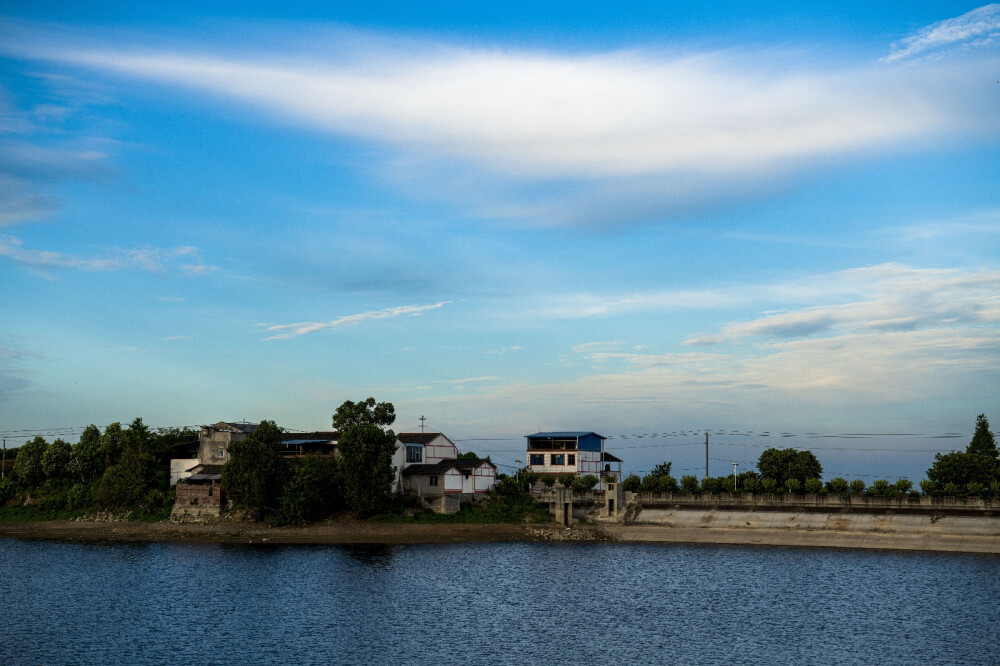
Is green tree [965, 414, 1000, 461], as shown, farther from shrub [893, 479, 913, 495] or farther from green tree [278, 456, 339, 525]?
green tree [278, 456, 339, 525]

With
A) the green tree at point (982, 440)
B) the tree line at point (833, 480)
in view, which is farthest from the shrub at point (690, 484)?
the green tree at point (982, 440)

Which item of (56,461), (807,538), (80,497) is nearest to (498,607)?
(807,538)

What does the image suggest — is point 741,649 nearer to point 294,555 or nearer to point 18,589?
point 294,555

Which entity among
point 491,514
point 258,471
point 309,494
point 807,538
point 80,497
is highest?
point 258,471

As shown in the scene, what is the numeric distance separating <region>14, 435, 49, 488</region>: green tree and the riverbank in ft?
54.2

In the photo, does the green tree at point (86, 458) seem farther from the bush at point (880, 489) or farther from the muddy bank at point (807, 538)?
the bush at point (880, 489)

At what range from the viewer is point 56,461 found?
121875mm

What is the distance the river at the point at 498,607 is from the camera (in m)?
51.0

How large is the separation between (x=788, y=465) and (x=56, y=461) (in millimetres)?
98936

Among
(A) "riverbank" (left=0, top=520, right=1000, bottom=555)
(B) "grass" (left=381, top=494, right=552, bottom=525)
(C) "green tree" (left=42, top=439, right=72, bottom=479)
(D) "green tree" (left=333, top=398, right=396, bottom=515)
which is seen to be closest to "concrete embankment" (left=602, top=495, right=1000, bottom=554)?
(A) "riverbank" (left=0, top=520, right=1000, bottom=555)

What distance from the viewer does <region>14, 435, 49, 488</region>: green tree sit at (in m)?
122

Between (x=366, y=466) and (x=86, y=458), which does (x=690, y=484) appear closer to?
(x=366, y=466)

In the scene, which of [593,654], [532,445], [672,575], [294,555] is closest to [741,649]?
[593,654]

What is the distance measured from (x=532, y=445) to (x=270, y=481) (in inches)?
1618
